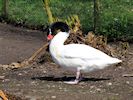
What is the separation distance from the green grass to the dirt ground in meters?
1.70

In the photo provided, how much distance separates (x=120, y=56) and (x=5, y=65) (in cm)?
230

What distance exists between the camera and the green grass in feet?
45.2

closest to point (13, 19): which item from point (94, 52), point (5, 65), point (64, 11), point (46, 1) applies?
point (64, 11)

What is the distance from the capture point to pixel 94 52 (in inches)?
344

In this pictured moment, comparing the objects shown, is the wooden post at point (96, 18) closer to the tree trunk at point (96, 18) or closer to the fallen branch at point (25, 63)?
the tree trunk at point (96, 18)

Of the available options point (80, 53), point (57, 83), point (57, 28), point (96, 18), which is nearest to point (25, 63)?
point (57, 28)

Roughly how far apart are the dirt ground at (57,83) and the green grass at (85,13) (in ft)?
5.58

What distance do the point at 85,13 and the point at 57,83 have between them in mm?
7537

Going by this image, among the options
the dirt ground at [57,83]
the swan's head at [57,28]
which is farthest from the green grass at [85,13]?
the swan's head at [57,28]

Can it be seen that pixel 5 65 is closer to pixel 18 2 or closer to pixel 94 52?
pixel 94 52

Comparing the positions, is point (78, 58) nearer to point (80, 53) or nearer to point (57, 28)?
point (80, 53)

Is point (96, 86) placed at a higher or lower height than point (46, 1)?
lower

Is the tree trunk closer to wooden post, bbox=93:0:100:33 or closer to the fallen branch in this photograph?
wooden post, bbox=93:0:100:33

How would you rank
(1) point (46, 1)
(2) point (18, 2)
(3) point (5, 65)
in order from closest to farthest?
1. (3) point (5, 65)
2. (1) point (46, 1)
3. (2) point (18, 2)
